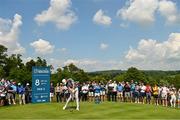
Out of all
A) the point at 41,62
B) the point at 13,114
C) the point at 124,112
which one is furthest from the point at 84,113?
the point at 41,62

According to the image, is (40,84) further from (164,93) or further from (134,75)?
(134,75)

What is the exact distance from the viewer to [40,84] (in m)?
37.1

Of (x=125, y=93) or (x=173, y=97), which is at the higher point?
(x=125, y=93)

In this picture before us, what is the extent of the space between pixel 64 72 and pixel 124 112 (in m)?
77.7

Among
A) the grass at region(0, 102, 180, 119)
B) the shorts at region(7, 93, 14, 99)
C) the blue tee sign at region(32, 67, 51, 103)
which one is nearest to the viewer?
the grass at region(0, 102, 180, 119)

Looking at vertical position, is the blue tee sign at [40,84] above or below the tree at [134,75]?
below

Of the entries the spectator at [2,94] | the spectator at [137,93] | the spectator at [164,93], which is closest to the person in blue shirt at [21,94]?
the spectator at [2,94]

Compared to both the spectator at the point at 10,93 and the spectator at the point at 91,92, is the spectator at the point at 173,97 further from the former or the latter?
the spectator at the point at 10,93

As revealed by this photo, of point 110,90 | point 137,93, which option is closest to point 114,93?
point 110,90

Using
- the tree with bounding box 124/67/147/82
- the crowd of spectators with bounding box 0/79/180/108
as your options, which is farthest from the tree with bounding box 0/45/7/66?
the crowd of spectators with bounding box 0/79/180/108

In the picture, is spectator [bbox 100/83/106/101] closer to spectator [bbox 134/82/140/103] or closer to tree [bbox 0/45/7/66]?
spectator [bbox 134/82/140/103]

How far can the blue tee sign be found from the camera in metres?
36.5

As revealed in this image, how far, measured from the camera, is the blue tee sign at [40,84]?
36.5 meters

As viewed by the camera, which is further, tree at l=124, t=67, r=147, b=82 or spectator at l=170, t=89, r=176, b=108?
tree at l=124, t=67, r=147, b=82
